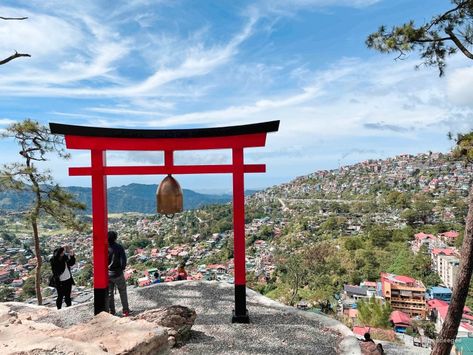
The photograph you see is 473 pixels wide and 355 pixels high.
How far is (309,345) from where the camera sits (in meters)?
4.59

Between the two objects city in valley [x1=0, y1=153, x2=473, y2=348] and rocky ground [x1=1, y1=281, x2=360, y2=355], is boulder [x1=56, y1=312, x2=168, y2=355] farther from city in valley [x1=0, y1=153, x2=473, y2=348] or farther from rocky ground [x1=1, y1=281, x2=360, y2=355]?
city in valley [x1=0, y1=153, x2=473, y2=348]

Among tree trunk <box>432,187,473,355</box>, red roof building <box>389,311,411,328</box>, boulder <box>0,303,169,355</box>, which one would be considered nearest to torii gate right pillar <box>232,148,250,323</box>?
boulder <box>0,303,169,355</box>

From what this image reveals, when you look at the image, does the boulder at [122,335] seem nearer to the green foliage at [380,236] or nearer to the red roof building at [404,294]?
the red roof building at [404,294]

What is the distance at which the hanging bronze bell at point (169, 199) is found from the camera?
4469 millimetres

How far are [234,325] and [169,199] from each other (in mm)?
2385

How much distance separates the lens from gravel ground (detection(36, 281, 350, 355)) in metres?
4.49

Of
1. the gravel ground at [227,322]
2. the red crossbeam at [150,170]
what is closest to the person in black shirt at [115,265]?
the gravel ground at [227,322]

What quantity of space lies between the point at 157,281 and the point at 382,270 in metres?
A: 33.3

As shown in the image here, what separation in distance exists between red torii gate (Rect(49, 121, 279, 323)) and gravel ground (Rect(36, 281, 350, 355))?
1.38 feet

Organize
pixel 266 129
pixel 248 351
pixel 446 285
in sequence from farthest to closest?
1. pixel 446 285
2. pixel 266 129
3. pixel 248 351

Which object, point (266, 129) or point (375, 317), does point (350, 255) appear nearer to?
point (375, 317)

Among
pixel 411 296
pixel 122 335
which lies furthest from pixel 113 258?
pixel 411 296

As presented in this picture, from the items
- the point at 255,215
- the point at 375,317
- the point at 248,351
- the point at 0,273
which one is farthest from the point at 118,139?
the point at 255,215

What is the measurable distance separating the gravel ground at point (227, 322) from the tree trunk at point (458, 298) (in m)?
1.69
